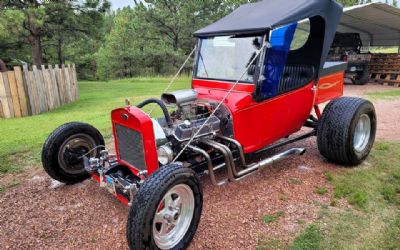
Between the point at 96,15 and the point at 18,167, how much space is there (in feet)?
41.1

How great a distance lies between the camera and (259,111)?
409 cm

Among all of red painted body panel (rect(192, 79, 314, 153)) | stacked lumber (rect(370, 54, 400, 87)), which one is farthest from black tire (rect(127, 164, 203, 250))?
stacked lumber (rect(370, 54, 400, 87))

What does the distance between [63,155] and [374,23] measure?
16.1 meters

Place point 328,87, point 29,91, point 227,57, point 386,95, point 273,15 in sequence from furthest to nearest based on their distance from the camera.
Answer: point 386,95 < point 29,91 < point 328,87 < point 227,57 < point 273,15

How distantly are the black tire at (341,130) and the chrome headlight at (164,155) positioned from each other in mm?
2309

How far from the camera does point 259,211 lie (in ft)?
11.9

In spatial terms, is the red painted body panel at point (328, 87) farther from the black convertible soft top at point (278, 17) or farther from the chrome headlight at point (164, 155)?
the chrome headlight at point (164, 155)

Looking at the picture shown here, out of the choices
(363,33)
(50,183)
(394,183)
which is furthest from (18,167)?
(363,33)

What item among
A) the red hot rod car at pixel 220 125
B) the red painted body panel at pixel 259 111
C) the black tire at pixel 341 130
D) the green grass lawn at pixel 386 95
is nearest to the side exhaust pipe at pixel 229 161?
the red hot rod car at pixel 220 125

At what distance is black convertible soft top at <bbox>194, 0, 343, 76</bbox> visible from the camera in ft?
12.7

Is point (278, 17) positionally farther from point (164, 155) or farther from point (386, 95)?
point (386, 95)

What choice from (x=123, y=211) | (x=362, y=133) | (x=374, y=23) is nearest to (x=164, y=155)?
(x=123, y=211)

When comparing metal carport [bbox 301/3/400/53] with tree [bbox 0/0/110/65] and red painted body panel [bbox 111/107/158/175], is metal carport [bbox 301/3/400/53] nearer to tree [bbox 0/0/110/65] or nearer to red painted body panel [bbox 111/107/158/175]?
tree [bbox 0/0/110/65]

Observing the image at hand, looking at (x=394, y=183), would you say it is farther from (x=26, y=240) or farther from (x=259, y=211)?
(x=26, y=240)
